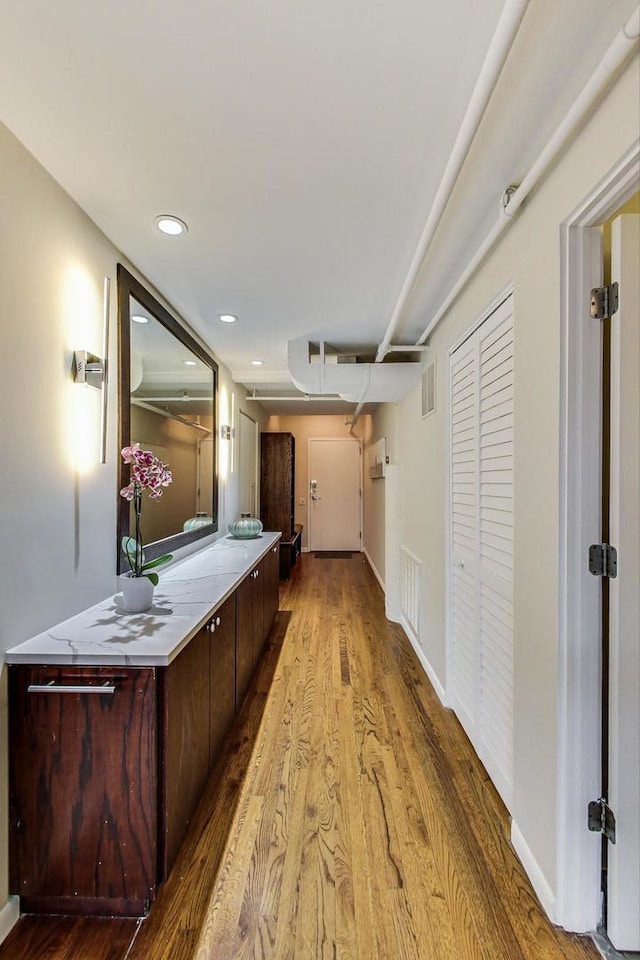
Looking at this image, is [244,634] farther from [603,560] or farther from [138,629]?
[603,560]

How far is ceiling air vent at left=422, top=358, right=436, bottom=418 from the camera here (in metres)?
2.79

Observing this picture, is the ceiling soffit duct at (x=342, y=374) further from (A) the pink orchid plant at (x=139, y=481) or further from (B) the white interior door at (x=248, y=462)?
(A) the pink orchid plant at (x=139, y=481)

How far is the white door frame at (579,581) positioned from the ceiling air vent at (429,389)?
5.04ft

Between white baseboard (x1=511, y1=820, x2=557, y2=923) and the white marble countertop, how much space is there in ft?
4.44

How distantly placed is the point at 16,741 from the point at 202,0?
199 cm

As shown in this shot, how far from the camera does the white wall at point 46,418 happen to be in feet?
4.33

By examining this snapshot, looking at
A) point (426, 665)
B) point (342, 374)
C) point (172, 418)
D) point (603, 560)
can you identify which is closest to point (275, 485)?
point (342, 374)

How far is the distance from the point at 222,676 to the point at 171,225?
2.00 metres

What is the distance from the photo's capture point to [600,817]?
1.22 m

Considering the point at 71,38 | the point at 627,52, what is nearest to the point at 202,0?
the point at 71,38

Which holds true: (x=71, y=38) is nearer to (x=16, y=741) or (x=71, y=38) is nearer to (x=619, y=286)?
(x=619, y=286)

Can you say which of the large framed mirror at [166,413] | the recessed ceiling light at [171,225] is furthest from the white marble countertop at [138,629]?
the recessed ceiling light at [171,225]

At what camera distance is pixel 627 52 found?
0.89 meters

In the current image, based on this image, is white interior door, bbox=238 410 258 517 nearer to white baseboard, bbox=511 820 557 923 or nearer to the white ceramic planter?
the white ceramic planter
